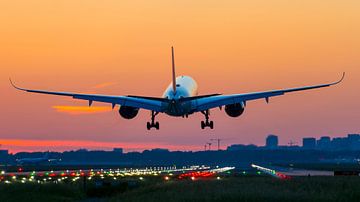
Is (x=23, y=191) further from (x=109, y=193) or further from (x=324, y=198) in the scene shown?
(x=324, y=198)

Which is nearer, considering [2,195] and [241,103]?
[2,195]

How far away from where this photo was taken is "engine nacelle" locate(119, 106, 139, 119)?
86938 mm

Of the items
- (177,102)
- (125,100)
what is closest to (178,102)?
(177,102)

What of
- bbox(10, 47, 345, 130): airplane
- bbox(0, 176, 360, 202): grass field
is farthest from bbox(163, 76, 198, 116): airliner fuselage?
bbox(0, 176, 360, 202): grass field

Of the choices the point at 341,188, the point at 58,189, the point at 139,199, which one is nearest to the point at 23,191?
the point at 58,189

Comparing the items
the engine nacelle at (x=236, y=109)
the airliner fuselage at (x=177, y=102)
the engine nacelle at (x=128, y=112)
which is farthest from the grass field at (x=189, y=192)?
the engine nacelle at (x=236, y=109)

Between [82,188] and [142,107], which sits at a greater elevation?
[142,107]

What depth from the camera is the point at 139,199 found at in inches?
2346

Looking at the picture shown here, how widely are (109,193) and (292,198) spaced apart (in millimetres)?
23290

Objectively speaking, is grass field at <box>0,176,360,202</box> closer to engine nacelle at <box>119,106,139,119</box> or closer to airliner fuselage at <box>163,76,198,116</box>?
engine nacelle at <box>119,106,139,119</box>

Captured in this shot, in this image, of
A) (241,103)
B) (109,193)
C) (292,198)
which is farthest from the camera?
(241,103)

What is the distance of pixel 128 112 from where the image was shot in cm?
8712

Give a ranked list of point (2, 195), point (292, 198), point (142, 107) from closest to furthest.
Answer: point (292, 198) < point (2, 195) < point (142, 107)

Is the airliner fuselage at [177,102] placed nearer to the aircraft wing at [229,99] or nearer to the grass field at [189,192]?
the aircraft wing at [229,99]
